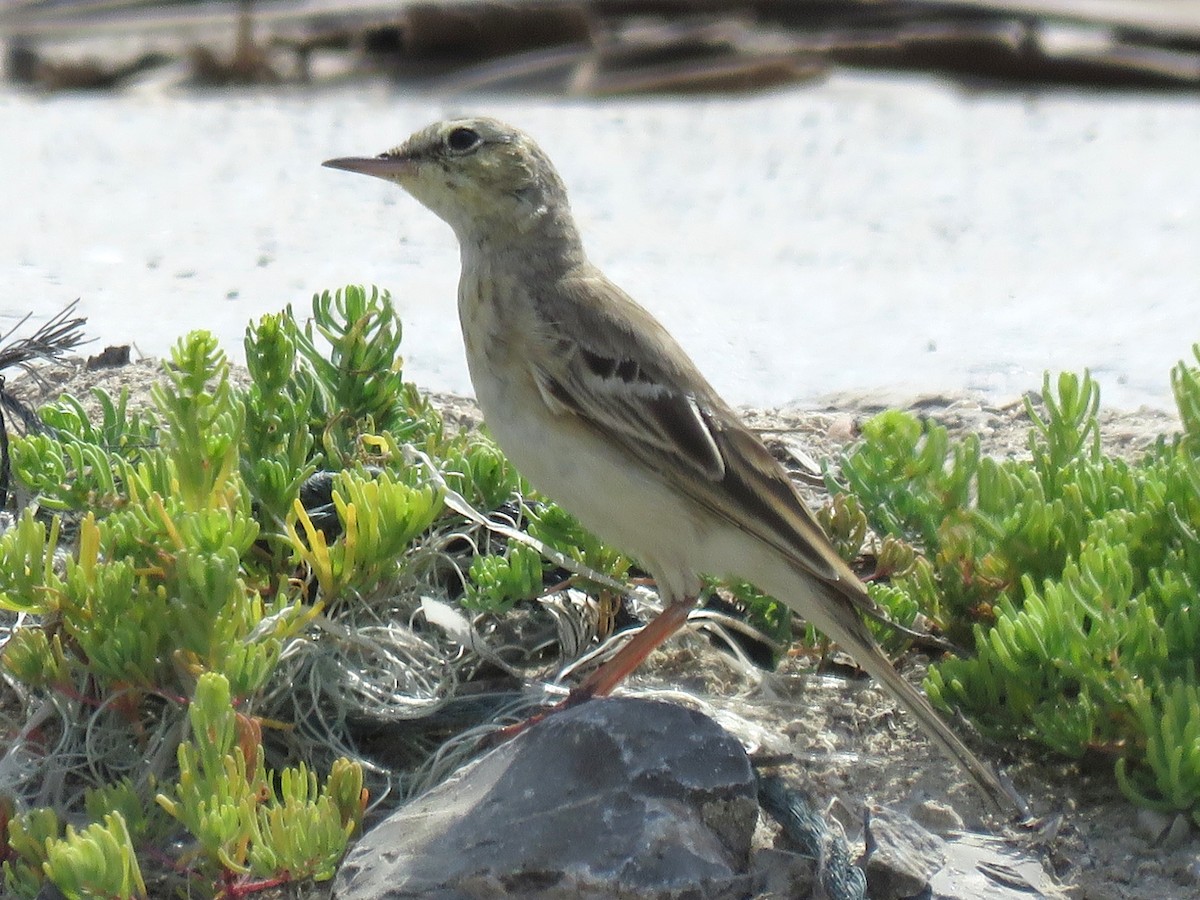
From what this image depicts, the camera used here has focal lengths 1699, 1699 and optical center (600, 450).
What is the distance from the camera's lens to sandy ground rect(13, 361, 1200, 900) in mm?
3654

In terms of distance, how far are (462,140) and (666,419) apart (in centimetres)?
102

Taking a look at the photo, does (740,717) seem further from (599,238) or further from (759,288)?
(599,238)

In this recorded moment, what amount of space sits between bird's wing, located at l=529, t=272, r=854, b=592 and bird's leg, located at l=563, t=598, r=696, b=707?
0.90 feet

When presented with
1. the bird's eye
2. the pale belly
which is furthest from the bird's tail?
the bird's eye

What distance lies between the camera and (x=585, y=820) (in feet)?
11.1

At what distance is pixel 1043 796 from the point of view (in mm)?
3900

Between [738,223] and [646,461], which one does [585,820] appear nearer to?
[646,461]

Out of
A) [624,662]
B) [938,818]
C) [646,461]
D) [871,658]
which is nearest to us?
[938,818]

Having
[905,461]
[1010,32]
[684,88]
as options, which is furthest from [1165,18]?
[905,461]

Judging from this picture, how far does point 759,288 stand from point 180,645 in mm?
4088

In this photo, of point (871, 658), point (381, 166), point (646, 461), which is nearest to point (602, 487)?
point (646, 461)

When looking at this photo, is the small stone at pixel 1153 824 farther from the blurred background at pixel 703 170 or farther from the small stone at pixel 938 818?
the blurred background at pixel 703 170

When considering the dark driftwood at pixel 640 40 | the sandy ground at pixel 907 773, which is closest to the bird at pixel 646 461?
the sandy ground at pixel 907 773

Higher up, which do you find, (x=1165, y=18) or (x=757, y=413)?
(x=1165, y=18)
